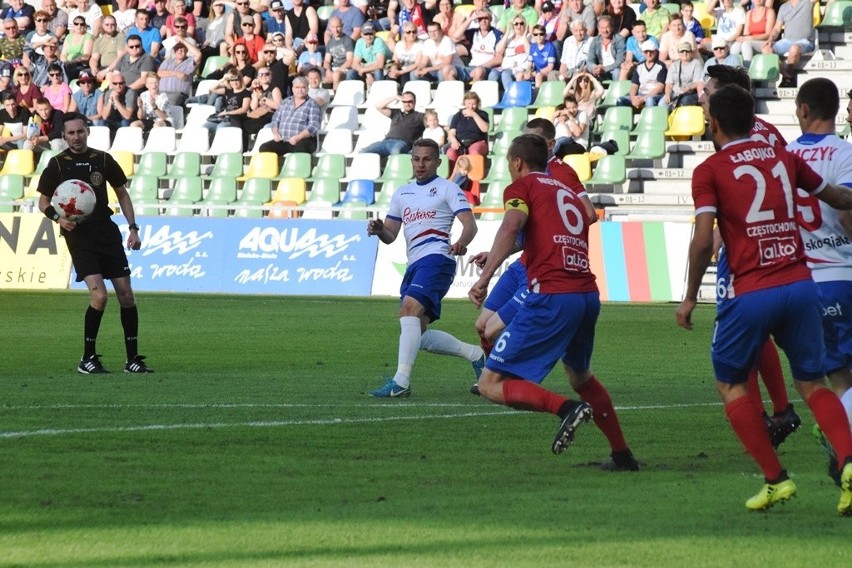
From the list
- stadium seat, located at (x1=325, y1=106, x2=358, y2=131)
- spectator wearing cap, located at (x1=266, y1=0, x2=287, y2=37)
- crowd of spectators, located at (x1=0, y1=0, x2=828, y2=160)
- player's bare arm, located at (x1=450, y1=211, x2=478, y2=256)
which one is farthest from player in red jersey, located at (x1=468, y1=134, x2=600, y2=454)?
spectator wearing cap, located at (x1=266, y1=0, x2=287, y2=37)

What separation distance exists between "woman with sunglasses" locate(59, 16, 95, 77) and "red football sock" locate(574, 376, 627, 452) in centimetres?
2638

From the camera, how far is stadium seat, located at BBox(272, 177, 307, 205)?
27.6 metres

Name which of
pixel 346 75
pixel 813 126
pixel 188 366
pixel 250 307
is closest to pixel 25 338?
pixel 188 366

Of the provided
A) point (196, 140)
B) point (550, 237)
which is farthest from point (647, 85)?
point (550, 237)

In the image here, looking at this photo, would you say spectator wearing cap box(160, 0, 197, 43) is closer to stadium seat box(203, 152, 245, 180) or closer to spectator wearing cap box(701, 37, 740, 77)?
stadium seat box(203, 152, 245, 180)

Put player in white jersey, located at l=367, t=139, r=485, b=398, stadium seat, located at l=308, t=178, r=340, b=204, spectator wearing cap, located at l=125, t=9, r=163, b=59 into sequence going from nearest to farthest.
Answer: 1. player in white jersey, located at l=367, t=139, r=485, b=398
2. stadium seat, located at l=308, t=178, r=340, b=204
3. spectator wearing cap, located at l=125, t=9, r=163, b=59

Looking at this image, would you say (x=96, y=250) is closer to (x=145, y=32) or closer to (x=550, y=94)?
(x=550, y=94)

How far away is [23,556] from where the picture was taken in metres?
5.60

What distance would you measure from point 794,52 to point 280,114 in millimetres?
9377

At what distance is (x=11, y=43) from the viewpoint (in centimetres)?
3291

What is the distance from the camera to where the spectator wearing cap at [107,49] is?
1268 inches

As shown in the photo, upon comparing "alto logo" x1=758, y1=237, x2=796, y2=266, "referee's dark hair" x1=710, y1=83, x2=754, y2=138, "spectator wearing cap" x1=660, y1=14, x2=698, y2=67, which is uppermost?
"spectator wearing cap" x1=660, y1=14, x2=698, y2=67

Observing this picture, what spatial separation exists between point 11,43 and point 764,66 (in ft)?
53.3

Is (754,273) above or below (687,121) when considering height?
below
